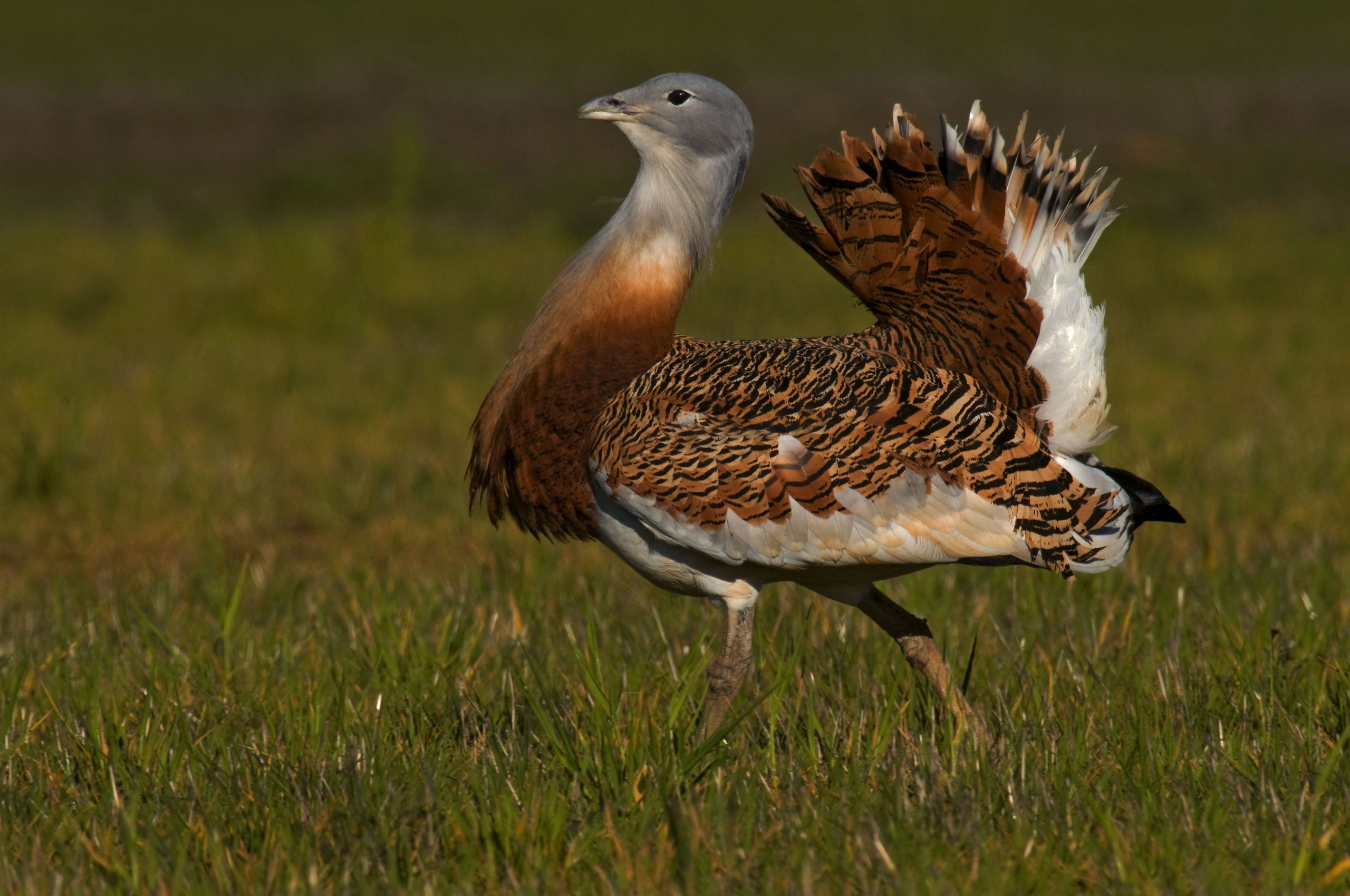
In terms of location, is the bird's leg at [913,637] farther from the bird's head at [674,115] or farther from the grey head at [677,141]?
the bird's head at [674,115]

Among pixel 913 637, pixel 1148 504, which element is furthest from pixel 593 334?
pixel 1148 504

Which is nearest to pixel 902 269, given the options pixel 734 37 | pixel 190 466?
pixel 190 466

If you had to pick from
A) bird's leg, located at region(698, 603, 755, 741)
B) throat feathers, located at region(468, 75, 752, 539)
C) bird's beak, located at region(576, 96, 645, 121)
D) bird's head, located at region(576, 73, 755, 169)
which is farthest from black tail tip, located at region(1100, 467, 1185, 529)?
bird's beak, located at region(576, 96, 645, 121)

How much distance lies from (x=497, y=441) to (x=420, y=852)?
1070 mm

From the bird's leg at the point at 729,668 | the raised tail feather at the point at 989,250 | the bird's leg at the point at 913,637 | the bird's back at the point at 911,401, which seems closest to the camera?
the bird's back at the point at 911,401

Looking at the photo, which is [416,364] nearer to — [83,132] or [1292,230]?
[1292,230]

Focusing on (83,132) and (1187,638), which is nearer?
(1187,638)

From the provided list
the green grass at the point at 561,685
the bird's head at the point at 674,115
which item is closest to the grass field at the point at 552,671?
the green grass at the point at 561,685

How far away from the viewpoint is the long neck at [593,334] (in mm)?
3160

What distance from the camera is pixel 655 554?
3014 mm

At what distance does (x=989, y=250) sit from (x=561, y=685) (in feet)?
4.30

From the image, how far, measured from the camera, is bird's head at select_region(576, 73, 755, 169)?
10.8 feet

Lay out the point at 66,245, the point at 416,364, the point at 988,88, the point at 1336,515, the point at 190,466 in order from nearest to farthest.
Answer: the point at 1336,515
the point at 190,466
the point at 416,364
the point at 66,245
the point at 988,88

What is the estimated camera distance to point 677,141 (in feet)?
10.8
